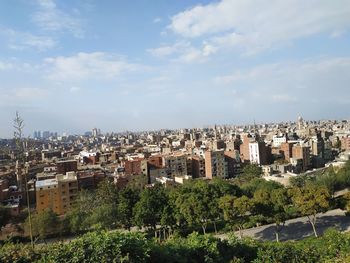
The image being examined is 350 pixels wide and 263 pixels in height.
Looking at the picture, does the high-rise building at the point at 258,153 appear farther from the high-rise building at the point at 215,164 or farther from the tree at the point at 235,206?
the tree at the point at 235,206

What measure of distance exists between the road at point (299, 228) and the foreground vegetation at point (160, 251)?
11.5 meters

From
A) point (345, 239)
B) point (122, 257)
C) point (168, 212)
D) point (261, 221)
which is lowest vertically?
point (261, 221)

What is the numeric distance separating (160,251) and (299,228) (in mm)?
16574

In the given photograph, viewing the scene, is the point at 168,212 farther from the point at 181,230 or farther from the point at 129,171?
the point at 129,171

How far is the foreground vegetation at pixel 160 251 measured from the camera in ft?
19.1

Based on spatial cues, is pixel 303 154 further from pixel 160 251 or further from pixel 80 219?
pixel 160 251

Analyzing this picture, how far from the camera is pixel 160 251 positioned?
664 centimetres

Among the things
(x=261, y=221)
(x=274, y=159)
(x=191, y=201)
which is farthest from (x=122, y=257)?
(x=274, y=159)

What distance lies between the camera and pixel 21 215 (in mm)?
27328

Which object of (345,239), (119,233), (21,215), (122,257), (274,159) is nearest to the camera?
(122,257)

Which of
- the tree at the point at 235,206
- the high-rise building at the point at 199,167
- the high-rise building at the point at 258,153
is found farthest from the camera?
the high-rise building at the point at 258,153

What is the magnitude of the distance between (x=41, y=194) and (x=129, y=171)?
44.6 ft

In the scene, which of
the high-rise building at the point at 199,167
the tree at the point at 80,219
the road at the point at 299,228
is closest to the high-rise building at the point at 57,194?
the tree at the point at 80,219

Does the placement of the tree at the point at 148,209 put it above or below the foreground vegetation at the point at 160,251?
below
